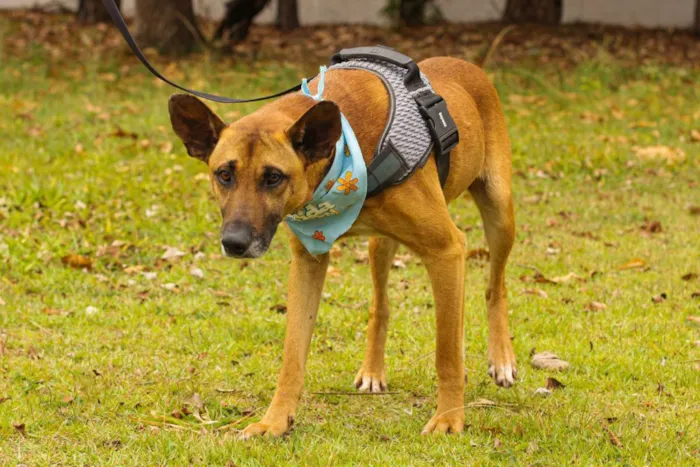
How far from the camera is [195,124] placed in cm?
378

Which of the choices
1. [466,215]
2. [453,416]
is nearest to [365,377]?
[453,416]

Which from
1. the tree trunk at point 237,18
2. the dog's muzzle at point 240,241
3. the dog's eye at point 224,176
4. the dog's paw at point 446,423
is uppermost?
the tree trunk at point 237,18

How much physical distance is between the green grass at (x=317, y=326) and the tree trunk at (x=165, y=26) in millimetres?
4908

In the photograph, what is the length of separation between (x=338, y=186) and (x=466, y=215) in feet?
15.6

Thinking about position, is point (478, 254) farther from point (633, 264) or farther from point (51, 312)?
point (51, 312)

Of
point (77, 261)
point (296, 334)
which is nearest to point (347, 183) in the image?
point (296, 334)

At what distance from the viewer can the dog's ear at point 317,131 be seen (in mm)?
3582

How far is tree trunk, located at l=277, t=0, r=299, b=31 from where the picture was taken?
70.2ft

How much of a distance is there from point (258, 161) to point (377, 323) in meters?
1.66

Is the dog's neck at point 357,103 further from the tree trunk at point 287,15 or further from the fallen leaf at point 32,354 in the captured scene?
the tree trunk at point 287,15

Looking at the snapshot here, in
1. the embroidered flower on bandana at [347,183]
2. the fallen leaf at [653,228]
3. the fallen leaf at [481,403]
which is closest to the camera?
the embroidered flower on bandana at [347,183]

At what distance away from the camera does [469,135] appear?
4.70 m

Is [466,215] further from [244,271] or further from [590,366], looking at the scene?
[590,366]

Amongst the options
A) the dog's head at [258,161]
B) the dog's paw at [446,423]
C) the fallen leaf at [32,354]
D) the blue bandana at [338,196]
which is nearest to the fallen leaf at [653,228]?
the dog's paw at [446,423]
